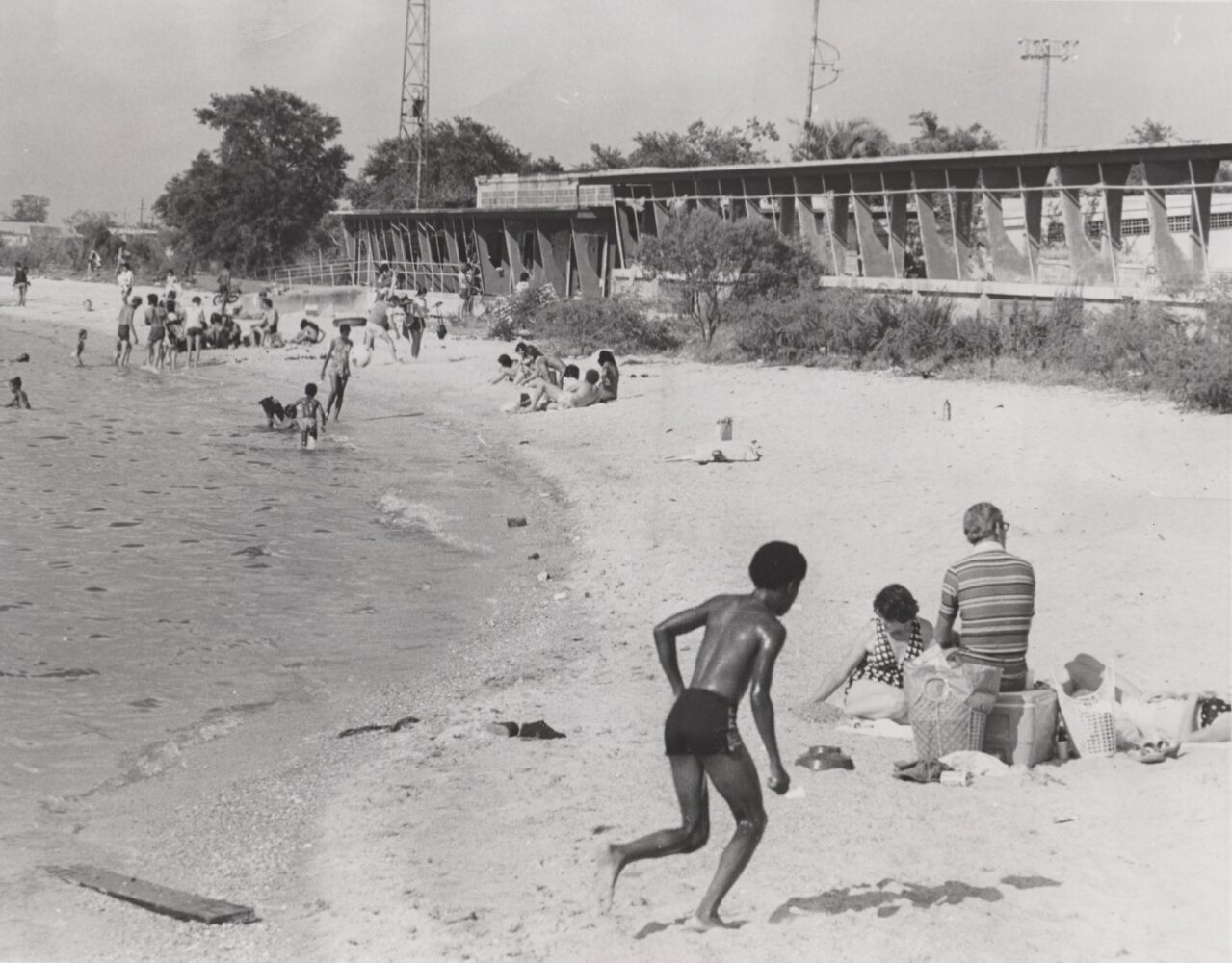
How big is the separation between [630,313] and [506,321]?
579 cm

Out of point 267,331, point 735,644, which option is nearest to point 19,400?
point 267,331

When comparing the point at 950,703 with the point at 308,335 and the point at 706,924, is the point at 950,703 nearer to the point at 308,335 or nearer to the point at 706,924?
the point at 706,924

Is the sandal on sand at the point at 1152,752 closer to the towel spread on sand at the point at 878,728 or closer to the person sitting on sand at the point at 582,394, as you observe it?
the towel spread on sand at the point at 878,728

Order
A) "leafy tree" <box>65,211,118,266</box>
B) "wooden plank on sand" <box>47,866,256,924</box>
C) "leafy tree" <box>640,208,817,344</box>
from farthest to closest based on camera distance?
"leafy tree" <box>65,211,118,266</box> < "leafy tree" <box>640,208,817,344</box> < "wooden plank on sand" <box>47,866,256,924</box>

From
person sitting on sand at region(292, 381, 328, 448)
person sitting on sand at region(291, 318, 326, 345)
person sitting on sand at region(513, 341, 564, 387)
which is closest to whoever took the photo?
person sitting on sand at region(292, 381, 328, 448)

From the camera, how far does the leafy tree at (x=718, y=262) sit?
27.0m

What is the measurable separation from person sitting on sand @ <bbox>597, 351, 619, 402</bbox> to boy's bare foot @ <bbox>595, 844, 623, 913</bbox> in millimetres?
17255

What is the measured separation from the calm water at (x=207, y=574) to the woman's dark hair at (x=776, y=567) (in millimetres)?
4521

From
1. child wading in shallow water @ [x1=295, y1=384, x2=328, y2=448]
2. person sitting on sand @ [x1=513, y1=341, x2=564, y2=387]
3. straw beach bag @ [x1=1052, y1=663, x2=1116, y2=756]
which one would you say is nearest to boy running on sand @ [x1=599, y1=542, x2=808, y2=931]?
straw beach bag @ [x1=1052, y1=663, x2=1116, y2=756]

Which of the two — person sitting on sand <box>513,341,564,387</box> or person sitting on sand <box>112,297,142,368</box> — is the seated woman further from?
A: person sitting on sand <box>112,297,142,368</box>

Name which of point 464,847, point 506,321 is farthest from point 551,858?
point 506,321

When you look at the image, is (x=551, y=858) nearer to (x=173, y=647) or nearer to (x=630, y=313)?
(x=173, y=647)

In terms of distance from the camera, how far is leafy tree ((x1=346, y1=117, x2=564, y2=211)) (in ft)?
225

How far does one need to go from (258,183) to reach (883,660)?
5655cm
